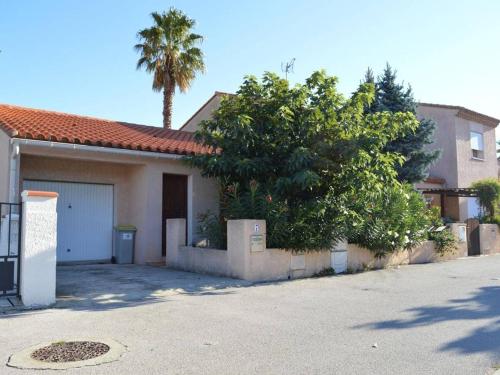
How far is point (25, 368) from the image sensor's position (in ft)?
15.6

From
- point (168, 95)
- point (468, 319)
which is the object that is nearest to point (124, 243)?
point (468, 319)

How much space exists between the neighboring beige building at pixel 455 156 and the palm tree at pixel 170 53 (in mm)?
11637

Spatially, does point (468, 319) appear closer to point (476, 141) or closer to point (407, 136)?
point (407, 136)

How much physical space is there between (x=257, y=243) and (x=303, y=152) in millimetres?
2263

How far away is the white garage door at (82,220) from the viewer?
520 inches

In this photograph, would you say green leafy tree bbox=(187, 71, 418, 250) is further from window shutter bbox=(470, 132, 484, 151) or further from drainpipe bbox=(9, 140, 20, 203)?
window shutter bbox=(470, 132, 484, 151)

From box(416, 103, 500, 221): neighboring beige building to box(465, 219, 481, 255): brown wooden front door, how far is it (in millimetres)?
4629

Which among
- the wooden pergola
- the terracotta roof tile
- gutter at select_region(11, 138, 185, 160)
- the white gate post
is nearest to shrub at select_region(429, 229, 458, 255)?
the wooden pergola

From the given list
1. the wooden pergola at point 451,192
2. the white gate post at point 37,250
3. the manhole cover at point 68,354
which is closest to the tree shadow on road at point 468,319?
the manhole cover at point 68,354

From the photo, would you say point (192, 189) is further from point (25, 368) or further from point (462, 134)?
point (462, 134)

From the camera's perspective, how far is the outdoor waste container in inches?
531

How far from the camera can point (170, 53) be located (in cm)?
2425

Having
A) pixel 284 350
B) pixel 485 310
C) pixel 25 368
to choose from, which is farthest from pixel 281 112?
pixel 25 368

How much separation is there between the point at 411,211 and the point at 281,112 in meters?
6.17
